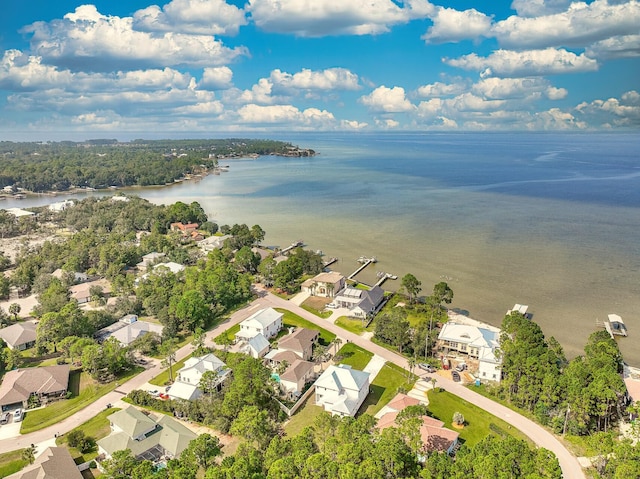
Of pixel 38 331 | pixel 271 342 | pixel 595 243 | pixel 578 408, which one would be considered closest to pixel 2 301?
pixel 38 331

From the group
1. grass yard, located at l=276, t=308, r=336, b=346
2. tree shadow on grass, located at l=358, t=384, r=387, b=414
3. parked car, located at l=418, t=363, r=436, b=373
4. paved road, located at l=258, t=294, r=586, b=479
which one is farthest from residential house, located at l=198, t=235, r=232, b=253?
tree shadow on grass, located at l=358, t=384, r=387, b=414

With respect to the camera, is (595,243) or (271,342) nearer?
(271,342)

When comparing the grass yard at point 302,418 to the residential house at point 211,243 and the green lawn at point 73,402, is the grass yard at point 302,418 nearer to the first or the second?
the green lawn at point 73,402

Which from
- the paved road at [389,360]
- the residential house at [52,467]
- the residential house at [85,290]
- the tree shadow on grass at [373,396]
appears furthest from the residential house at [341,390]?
the residential house at [85,290]

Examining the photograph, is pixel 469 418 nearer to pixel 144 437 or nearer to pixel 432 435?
pixel 432 435

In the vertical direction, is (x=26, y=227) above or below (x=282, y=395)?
above

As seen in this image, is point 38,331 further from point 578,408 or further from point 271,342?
point 578,408

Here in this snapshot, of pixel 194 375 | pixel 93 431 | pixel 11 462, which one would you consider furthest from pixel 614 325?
pixel 11 462
